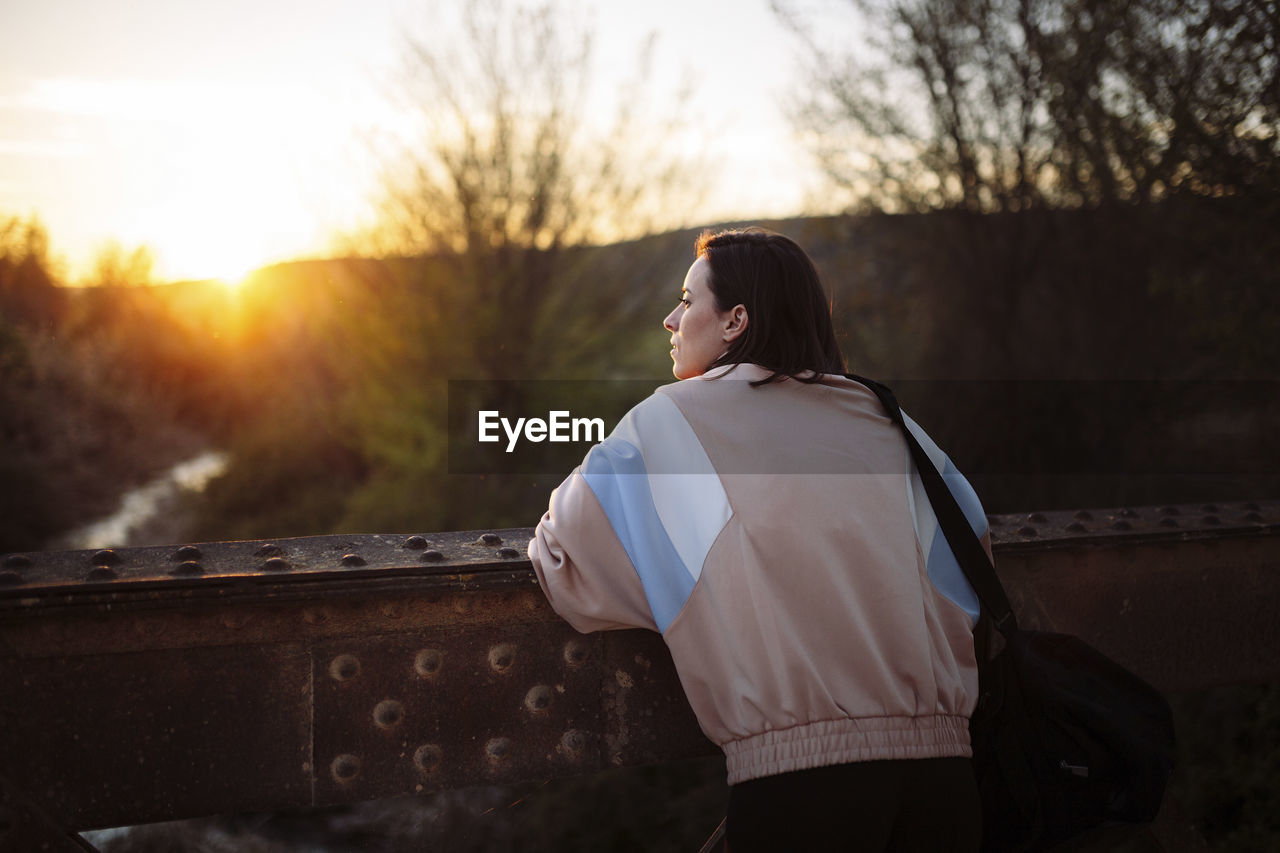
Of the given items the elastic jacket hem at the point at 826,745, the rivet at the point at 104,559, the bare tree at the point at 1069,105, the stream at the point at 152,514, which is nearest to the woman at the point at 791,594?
the elastic jacket hem at the point at 826,745

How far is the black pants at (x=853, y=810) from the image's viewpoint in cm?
143

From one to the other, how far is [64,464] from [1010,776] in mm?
18274

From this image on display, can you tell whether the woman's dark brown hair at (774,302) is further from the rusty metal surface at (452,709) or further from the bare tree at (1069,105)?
the bare tree at (1069,105)

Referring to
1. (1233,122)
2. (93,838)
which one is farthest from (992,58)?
(93,838)

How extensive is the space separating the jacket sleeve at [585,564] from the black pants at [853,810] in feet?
1.13

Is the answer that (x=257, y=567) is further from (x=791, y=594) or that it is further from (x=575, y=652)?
(x=791, y=594)

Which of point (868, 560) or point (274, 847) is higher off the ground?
point (868, 560)

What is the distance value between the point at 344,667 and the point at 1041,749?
1.34 metres

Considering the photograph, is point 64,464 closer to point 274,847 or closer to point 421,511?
point 421,511

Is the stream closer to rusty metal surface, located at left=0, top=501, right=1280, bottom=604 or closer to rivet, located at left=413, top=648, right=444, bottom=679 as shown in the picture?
rusty metal surface, located at left=0, top=501, right=1280, bottom=604

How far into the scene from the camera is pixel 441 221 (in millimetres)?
13383

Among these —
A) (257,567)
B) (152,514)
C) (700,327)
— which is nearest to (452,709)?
(257,567)

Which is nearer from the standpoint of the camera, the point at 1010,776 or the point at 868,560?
the point at 868,560

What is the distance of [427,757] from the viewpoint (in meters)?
1.84
